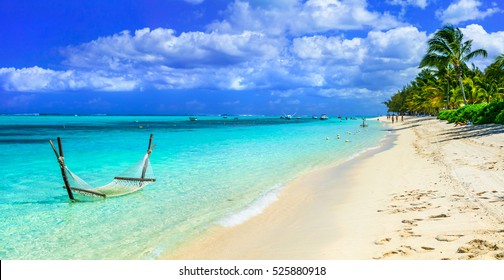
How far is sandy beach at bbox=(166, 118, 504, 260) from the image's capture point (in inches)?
215

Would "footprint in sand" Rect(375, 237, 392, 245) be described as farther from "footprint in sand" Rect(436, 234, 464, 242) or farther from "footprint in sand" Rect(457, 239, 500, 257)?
"footprint in sand" Rect(457, 239, 500, 257)

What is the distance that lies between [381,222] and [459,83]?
49.2 metres

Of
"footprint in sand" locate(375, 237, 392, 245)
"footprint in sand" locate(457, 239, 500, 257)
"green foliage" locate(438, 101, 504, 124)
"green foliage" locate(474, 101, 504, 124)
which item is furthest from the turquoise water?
"green foliage" locate(474, 101, 504, 124)

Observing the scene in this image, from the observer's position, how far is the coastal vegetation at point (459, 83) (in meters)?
29.7

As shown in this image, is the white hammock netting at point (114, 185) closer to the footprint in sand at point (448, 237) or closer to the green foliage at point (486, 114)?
the footprint in sand at point (448, 237)

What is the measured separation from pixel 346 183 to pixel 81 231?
7.70 metres

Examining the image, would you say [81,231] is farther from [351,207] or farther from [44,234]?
[351,207]

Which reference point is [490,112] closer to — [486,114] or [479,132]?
[486,114]

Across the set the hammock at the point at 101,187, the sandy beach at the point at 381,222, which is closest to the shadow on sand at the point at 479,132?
the sandy beach at the point at 381,222

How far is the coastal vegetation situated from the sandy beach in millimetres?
18619

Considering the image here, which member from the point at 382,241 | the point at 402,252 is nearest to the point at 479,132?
the point at 382,241

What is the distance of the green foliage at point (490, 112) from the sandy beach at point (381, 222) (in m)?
17.9

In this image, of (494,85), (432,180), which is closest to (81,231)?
(432,180)

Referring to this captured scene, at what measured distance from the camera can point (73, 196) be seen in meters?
11.4
